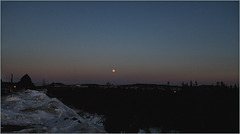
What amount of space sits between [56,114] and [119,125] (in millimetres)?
4808

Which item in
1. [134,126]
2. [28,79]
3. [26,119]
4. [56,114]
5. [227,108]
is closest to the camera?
[26,119]

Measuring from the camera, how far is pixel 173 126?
10.5 m

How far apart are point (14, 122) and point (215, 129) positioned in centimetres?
1126

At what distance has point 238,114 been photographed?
12.8m

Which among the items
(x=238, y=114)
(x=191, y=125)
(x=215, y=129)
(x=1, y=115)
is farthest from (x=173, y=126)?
(x=1, y=115)

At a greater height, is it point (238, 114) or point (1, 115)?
point (1, 115)

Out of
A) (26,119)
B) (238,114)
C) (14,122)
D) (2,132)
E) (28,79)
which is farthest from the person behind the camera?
(28,79)

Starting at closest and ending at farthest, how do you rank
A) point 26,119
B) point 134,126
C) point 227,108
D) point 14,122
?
point 14,122 → point 26,119 → point 134,126 → point 227,108

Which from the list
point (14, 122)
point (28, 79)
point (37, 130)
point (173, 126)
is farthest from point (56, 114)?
point (28, 79)

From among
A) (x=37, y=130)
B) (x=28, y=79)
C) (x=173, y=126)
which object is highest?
(x=28, y=79)

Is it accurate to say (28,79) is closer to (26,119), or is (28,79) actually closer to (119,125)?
(26,119)

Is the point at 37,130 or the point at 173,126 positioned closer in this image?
the point at 37,130

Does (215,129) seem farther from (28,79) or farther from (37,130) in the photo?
(28,79)

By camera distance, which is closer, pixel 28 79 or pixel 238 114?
pixel 238 114
